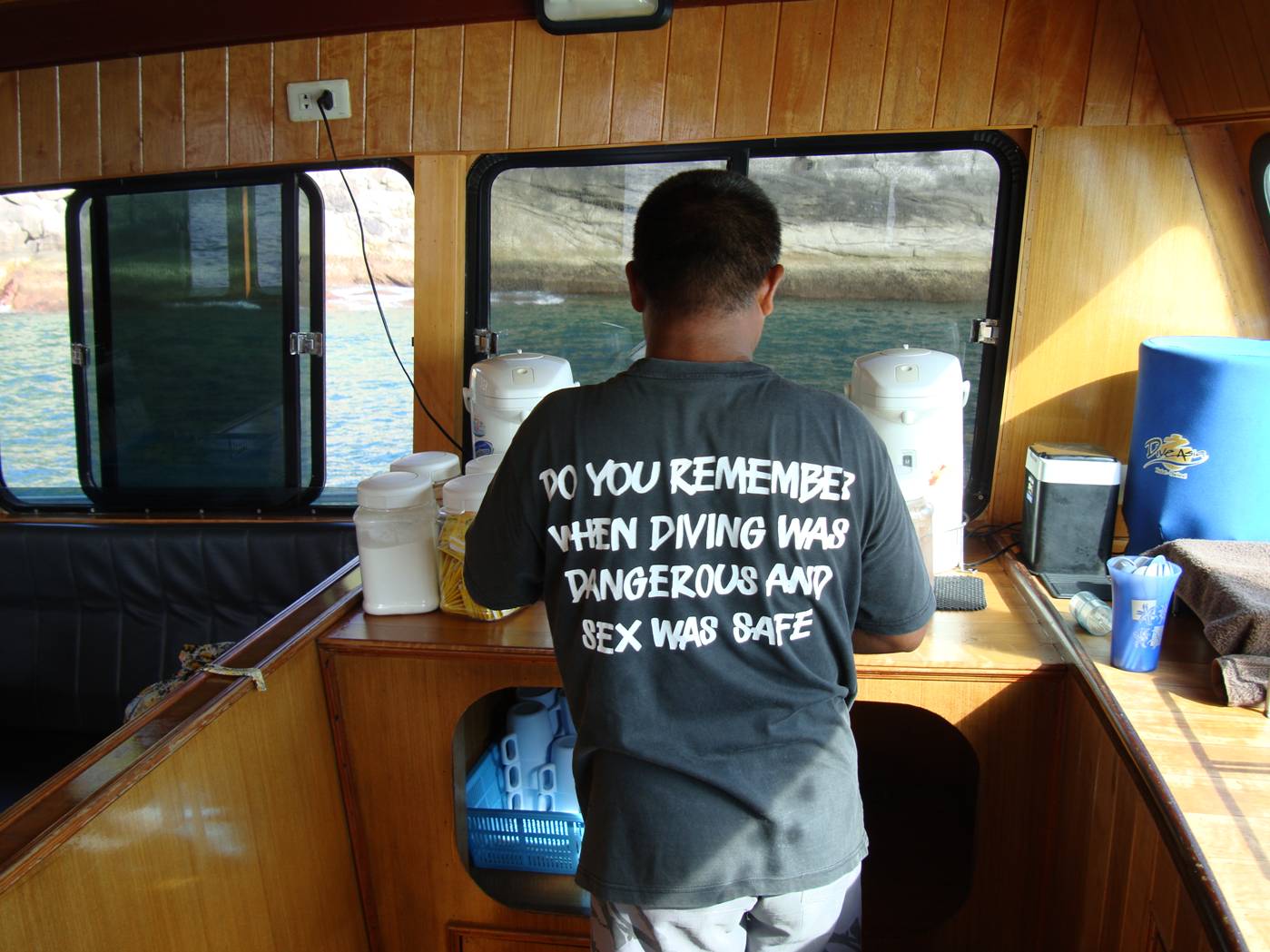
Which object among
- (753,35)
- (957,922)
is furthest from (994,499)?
(753,35)

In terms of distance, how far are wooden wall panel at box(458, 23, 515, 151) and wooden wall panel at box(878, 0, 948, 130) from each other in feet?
3.09

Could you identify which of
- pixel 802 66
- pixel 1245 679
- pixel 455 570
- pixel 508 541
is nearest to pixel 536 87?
pixel 802 66

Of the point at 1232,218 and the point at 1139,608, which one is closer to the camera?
the point at 1139,608

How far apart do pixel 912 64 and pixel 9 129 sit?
2533mm

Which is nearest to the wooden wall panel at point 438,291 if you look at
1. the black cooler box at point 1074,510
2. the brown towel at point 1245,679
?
the black cooler box at point 1074,510

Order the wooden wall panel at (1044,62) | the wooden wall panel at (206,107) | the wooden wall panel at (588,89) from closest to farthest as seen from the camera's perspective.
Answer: the wooden wall panel at (1044,62) → the wooden wall panel at (588,89) → the wooden wall panel at (206,107)

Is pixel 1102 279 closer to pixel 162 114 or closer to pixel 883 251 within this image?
pixel 883 251

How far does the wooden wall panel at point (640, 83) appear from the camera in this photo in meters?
2.37

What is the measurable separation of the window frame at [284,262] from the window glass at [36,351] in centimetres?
4

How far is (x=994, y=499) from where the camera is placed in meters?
2.37

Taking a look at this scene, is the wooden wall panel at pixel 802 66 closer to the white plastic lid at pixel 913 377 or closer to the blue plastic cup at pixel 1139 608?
the white plastic lid at pixel 913 377

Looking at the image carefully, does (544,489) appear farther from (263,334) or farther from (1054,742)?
(263,334)

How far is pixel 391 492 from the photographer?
1782 millimetres

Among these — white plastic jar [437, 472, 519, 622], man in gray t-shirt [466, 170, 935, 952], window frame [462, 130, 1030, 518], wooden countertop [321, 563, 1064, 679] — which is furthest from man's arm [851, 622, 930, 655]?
window frame [462, 130, 1030, 518]
